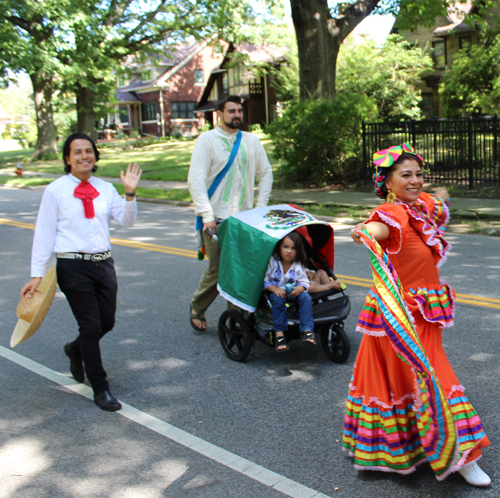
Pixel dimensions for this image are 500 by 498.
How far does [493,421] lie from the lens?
12.5 feet

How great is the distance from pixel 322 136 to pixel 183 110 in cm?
4138

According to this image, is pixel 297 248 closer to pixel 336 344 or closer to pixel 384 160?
pixel 336 344

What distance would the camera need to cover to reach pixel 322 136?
1647 centimetres

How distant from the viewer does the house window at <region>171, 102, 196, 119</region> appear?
182 ft

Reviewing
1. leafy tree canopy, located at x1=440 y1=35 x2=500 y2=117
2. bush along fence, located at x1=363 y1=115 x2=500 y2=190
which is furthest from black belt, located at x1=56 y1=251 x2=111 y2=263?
leafy tree canopy, located at x1=440 y1=35 x2=500 y2=117

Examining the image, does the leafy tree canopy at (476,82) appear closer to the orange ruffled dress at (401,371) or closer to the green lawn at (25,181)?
the green lawn at (25,181)

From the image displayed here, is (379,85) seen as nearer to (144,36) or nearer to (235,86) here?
(144,36)

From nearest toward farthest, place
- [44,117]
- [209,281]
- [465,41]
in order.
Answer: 1. [209,281]
2. [465,41]
3. [44,117]

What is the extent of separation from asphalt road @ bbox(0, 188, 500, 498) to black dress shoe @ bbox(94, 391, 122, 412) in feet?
0.17

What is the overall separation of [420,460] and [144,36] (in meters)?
33.7

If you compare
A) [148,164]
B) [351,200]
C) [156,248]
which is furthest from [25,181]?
[156,248]

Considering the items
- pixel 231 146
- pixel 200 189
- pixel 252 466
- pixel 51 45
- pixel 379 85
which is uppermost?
pixel 51 45

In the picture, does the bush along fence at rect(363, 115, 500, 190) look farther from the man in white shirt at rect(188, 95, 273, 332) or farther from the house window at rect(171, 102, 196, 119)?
the house window at rect(171, 102, 196, 119)

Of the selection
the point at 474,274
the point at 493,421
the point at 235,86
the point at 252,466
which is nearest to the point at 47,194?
the point at 252,466
